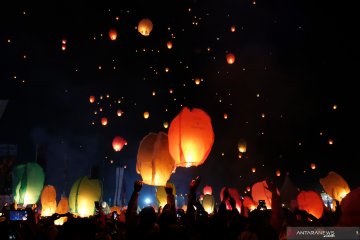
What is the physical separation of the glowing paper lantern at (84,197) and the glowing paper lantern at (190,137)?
330 centimetres

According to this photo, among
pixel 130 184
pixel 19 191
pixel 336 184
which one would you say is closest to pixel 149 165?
pixel 19 191

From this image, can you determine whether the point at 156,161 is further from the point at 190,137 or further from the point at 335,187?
the point at 335,187

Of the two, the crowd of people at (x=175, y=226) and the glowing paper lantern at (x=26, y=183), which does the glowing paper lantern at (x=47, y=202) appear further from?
the crowd of people at (x=175, y=226)

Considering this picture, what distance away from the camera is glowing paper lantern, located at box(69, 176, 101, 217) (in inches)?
315

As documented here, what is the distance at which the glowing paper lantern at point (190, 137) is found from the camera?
17.8 feet

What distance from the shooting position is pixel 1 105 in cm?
1278

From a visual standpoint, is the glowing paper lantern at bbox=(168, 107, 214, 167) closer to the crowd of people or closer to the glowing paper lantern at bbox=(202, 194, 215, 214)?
the crowd of people

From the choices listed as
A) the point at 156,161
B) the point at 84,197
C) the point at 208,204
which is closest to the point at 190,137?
the point at 156,161

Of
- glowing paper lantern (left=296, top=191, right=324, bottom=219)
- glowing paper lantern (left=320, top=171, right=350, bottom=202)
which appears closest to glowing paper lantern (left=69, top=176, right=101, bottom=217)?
glowing paper lantern (left=296, top=191, right=324, bottom=219)

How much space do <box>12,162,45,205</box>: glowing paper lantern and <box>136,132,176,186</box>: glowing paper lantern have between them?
4.19m

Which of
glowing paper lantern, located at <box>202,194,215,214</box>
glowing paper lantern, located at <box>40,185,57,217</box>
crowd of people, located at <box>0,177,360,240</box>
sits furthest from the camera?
glowing paper lantern, located at <box>202,194,215,214</box>

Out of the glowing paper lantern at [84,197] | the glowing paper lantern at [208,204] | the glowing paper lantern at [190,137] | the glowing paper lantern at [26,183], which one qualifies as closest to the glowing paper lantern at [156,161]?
the glowing paper lantern at [190,137]

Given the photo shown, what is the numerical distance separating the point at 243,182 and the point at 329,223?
2468 centimetres

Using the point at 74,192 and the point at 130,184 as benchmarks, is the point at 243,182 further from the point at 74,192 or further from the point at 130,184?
the point at 74,192
